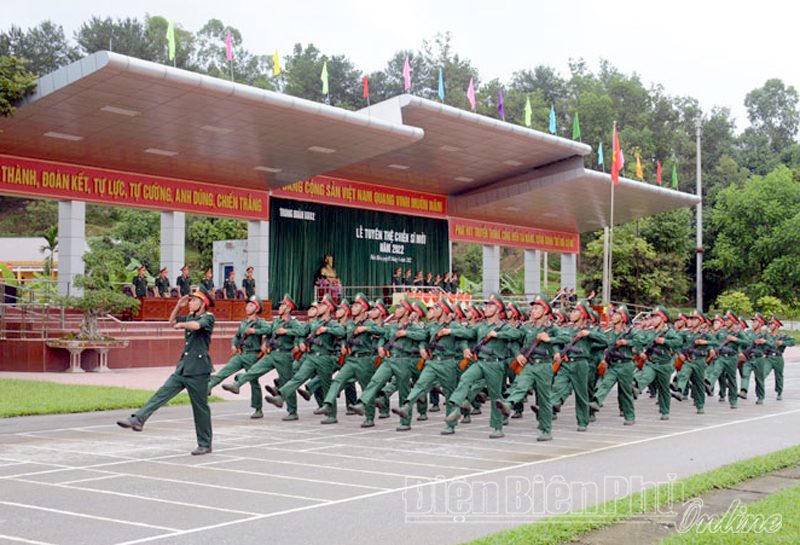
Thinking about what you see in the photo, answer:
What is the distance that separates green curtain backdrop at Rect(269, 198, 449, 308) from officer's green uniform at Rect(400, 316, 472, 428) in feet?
58.4

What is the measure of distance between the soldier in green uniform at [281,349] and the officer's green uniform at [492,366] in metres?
2.52

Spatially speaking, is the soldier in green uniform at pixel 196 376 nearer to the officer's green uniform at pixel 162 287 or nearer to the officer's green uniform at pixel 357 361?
the officer's green uniform at pixel 357 361

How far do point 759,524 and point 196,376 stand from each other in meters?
5.59

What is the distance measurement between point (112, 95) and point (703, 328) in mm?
12928

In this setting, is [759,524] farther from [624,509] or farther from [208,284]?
[208,284]

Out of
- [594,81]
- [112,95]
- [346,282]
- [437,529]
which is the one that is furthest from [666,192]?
[594,81]

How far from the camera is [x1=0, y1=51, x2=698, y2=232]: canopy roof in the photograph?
738 inches

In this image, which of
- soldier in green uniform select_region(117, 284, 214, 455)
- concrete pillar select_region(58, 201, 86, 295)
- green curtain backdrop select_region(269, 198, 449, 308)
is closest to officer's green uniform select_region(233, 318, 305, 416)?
soldier in green uniform select_region(117, 284, 214, 455)

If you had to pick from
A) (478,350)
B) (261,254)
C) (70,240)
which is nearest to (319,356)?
(478,350)

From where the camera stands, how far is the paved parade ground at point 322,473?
5.99 m

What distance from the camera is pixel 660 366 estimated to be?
13.1m

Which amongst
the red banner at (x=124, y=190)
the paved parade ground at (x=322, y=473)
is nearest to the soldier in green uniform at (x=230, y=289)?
the red banner at (x=124, y=190)

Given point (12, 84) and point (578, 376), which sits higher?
point (12, 84)

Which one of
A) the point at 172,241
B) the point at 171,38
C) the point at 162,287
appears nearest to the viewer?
the point at 171,38
